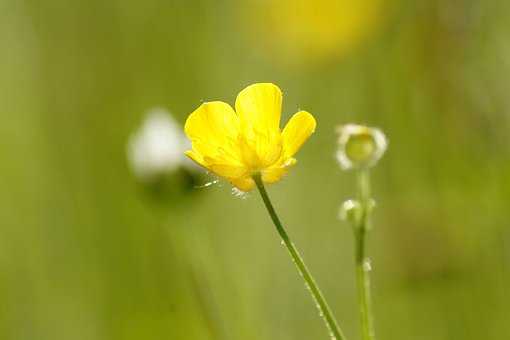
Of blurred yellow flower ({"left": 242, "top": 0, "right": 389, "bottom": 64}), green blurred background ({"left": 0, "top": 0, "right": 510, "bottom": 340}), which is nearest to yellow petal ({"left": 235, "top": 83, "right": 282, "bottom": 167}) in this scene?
green blurred background ({"left": 0, "top": 0, "right": 510, "bottom": 340})

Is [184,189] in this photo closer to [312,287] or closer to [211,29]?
[312,287]

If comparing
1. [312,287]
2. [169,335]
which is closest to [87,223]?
[169,335]

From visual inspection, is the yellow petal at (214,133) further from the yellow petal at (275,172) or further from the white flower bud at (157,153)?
the white flower bud at (157,153)

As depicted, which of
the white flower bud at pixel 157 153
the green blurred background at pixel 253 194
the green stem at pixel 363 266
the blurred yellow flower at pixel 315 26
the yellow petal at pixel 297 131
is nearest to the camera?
the green stem at pixel 363 266

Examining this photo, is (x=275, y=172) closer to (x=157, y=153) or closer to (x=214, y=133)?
(x=214, y=133)

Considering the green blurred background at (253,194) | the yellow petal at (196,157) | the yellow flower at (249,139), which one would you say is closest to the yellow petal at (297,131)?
the yellow flower at (249,139)
